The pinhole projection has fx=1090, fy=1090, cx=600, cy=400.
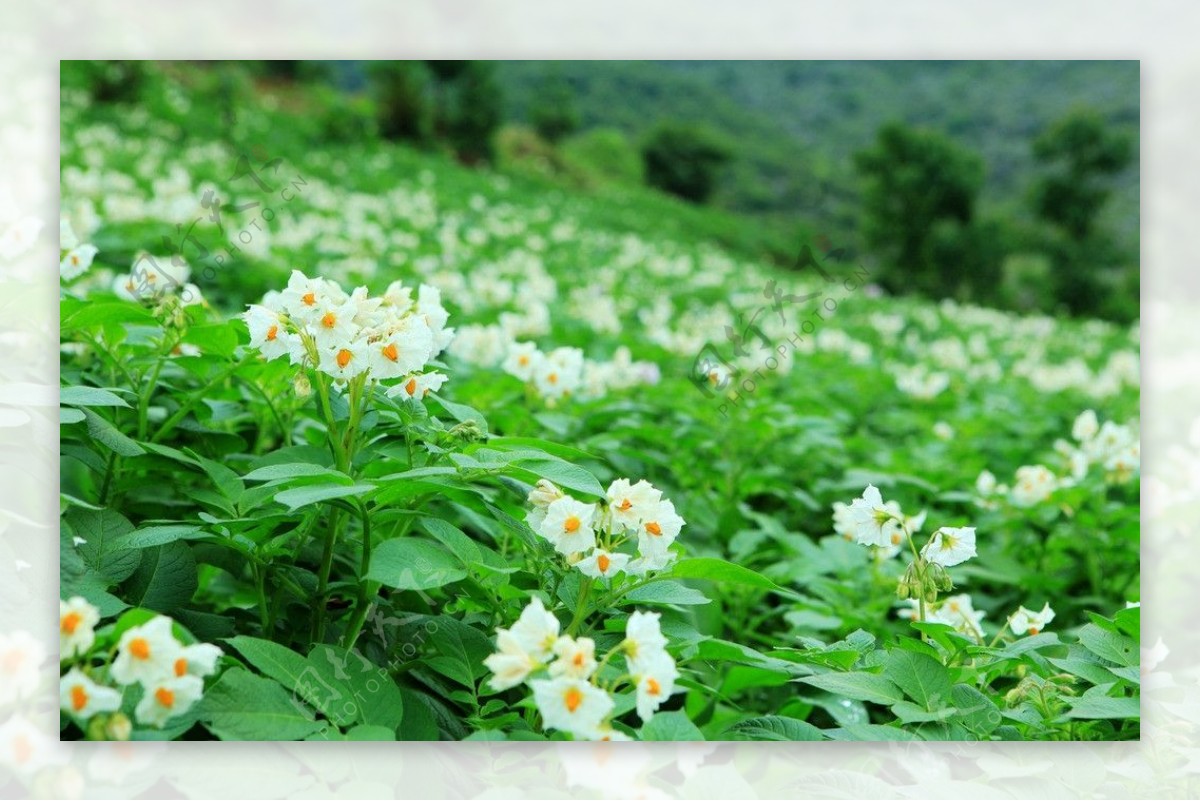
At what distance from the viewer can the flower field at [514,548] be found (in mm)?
1216

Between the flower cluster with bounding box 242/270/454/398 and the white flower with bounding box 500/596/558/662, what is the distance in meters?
0.34

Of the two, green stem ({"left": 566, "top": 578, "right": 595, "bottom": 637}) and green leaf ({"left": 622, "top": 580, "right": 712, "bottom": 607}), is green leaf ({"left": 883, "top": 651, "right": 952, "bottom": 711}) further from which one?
green stem ({"left": 566, "top": 578, "right": 595, "bottom": 637})

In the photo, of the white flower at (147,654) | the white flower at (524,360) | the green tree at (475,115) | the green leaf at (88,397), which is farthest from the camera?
the green tree at (475,115)

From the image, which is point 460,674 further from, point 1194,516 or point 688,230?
point 688,230

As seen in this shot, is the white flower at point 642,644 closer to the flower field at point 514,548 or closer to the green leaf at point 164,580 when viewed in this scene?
the flower field at point 514,548

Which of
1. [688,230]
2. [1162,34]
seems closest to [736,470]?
[1162,34]

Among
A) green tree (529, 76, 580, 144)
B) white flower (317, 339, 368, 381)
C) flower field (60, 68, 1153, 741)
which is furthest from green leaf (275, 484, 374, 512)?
green tree (529, 76, 580, 144)

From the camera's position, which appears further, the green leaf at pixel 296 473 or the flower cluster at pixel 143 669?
the green leaf at pixel 296 473

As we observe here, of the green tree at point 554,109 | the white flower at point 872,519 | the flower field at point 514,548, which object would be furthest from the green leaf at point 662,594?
the green tree at point 554,109

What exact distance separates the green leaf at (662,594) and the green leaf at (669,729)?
0.17 m

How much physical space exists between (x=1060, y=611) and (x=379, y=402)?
159 cm

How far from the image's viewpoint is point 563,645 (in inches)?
43.5

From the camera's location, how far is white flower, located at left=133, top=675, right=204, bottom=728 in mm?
1092

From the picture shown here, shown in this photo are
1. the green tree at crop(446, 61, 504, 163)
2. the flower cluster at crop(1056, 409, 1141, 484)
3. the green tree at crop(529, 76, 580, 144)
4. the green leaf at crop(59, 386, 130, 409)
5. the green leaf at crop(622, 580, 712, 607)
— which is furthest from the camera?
the green tree at crop(446, 61, 504, 163)
